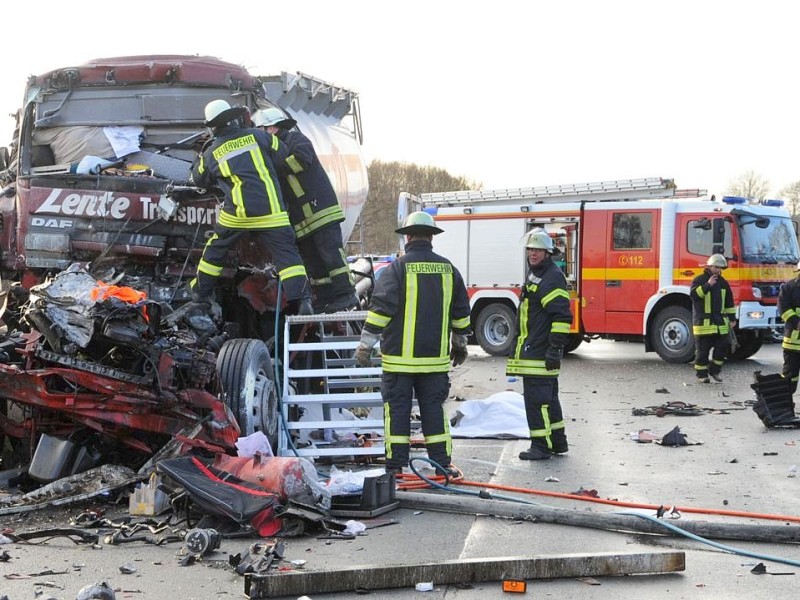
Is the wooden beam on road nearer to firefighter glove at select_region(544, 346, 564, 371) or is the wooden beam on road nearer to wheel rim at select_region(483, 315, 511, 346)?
firefighter glove at select_region(544, 346, 564, 371)

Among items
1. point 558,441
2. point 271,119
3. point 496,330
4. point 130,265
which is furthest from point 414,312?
point 496,330

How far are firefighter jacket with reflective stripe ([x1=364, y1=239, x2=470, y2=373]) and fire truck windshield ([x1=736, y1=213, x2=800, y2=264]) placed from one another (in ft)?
33.9

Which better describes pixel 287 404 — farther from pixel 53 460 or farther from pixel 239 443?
pixel 53 460

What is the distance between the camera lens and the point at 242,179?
7773mm

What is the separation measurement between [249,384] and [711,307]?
8.86m

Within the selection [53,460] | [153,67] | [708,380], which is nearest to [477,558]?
[53,460]

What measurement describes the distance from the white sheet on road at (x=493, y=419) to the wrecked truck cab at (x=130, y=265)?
2.10 meters

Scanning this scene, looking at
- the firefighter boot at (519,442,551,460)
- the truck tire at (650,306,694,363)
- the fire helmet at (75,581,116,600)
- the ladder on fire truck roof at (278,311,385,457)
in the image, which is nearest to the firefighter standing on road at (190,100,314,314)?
the ladder on fire truck roof at (278,311,385,457)

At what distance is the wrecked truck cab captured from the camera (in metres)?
6.32

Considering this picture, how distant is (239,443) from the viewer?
6.73 meters

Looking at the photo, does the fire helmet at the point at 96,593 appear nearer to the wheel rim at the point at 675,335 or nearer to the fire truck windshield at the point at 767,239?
the wheel rim at the point at 675,335

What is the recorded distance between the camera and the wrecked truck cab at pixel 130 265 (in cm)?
632

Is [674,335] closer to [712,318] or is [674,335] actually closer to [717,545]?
[712,318]

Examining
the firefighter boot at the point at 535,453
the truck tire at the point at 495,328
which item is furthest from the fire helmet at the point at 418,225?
the truck tire at the point at 495,328
